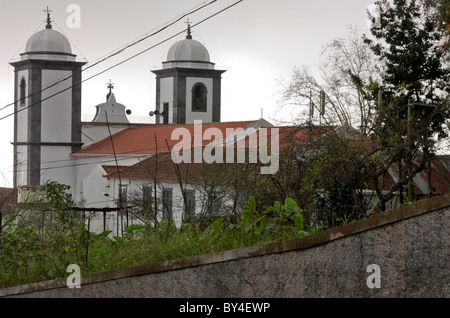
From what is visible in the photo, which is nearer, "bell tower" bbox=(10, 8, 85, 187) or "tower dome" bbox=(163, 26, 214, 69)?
"bell tower" bbox=(10, 8, 85, 187)

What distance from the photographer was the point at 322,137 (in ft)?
65.3

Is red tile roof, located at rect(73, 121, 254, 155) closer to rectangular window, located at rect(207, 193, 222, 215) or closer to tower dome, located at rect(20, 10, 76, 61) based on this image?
tower dome, located at rect(20, 10, 76, 61)

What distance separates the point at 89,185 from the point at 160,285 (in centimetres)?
3592

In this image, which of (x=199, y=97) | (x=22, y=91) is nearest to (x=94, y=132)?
(x=22, y=91)

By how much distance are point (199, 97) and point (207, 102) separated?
2.41 ft

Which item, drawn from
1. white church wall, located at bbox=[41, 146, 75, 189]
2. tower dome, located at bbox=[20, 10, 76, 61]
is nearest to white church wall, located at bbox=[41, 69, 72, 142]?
white church wall, located at bbox=[41, 146, 75, 189]

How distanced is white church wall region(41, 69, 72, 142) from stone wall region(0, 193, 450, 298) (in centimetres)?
5104

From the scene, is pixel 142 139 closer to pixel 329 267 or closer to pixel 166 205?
pixel 166 205

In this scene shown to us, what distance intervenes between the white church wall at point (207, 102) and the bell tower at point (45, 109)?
28.1 feet

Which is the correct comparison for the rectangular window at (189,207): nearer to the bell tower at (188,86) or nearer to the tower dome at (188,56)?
the bell tower at (188,86)

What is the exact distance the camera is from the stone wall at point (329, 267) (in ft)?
23.6

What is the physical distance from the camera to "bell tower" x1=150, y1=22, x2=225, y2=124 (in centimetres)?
6444

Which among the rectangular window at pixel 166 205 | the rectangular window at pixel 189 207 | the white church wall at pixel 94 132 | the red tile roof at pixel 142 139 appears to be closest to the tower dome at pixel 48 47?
the white church wall at pixel 94 132

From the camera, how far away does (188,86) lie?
64.8 meters
